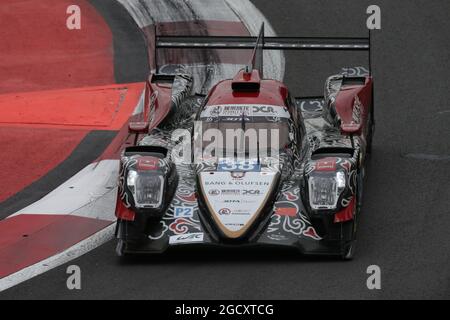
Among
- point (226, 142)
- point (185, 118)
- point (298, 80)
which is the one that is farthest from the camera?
point (298, 80)

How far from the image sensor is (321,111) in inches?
622

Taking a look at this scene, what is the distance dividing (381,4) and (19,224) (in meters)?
9.32

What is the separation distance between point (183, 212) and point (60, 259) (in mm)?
1327

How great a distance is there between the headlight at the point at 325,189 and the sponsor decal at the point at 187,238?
3.74 feet

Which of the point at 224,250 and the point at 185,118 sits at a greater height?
the point at 185,118

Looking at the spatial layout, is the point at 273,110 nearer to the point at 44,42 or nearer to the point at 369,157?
the point at 369,157

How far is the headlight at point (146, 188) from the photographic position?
12.7 m

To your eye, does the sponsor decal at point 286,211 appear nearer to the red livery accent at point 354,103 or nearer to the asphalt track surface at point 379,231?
the asphalt track surface at point 379,231

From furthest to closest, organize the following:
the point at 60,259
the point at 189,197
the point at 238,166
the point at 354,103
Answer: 1. the point at 354,103
2. the point at 238,166
3. the point at 189,197
4. the point at 60,259

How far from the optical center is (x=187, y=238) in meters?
12.4

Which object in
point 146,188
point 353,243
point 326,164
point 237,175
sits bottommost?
point 353,243

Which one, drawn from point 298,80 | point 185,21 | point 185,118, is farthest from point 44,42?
point 185,118

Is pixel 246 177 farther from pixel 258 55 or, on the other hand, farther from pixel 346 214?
pixel 258 55

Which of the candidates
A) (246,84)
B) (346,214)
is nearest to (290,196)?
(346,214)
